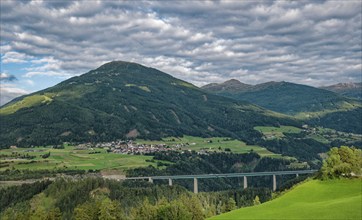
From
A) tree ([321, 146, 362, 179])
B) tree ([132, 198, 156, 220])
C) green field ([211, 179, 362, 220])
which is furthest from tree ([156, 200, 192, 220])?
green field ([211, 179, 362, 220])

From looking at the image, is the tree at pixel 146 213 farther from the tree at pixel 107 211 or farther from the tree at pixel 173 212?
the tree at pixel 107 211

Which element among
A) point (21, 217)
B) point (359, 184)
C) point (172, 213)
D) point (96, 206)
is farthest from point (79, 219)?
point (359, 184)

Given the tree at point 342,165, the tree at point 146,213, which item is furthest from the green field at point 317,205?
the tree at point 146,213

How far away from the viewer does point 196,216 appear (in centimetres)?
11400

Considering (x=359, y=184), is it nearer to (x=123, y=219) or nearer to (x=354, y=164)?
(x=354, y=164)

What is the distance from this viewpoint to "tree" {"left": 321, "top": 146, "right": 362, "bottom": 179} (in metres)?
79.6

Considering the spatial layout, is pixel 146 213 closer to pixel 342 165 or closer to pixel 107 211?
pixel 107 211

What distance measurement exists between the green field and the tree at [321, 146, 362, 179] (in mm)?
2697

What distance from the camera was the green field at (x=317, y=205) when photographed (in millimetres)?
43656

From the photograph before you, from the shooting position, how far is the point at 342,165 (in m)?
79.6

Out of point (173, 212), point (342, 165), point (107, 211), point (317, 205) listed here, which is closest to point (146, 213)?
point (107, 211)

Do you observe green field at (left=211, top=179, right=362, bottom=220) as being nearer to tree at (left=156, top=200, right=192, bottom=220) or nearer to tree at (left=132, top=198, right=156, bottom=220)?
tree at (left=156, top=200, right=192, bottom=220)

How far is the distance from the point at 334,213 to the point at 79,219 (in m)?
87.4

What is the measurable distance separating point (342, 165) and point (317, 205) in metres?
31.4
